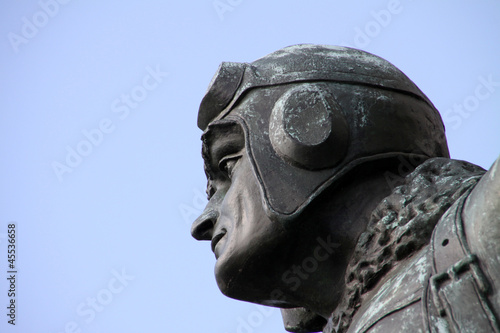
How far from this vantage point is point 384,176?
5133 millimetres

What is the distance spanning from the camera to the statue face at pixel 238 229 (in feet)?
16.3

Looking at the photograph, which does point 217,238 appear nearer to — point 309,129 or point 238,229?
point 238,229

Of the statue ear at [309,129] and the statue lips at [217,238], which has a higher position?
the statue ear at [309,129]

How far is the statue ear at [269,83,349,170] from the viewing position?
496 cm

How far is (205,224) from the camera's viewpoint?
550cm

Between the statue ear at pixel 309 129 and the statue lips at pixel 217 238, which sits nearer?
the statue ear at pixel 309 129

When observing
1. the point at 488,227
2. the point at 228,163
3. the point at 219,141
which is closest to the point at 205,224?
the point at 228,163

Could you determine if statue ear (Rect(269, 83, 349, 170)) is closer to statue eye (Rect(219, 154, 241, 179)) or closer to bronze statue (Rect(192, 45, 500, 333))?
bronze statue (Rect(192, 45, 500, 333))

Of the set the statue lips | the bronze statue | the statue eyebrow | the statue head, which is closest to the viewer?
the bronze statue

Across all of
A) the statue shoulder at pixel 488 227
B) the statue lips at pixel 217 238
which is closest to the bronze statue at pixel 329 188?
the statue lips at pixel 217 238

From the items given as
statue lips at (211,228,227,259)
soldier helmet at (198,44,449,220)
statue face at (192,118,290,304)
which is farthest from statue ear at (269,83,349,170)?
statue lips at (211,228,227,259)

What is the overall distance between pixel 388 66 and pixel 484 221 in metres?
1.91

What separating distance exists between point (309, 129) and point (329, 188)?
35 cm

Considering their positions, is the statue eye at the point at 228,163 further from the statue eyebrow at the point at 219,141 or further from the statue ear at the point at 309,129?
the statue ear at the point at 309,129
